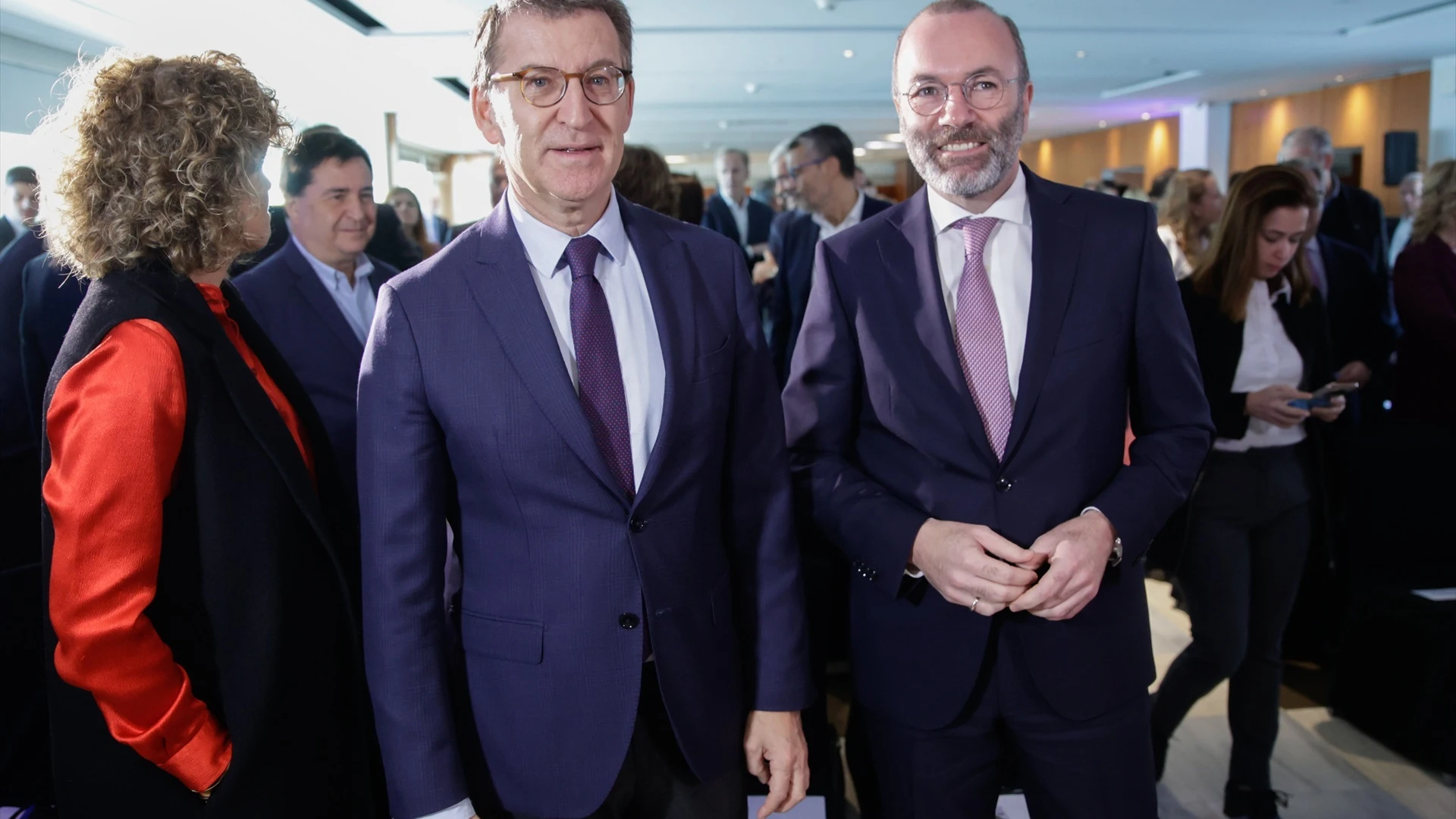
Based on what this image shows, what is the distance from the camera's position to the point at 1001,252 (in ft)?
5.35

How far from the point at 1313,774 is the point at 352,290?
3047 millimetres

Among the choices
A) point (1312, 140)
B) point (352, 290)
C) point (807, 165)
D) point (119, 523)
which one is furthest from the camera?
point (1312, 140)

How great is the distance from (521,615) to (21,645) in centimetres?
124

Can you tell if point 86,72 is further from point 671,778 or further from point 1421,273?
point 1421,273

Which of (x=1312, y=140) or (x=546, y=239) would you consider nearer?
(x=546, y=239)

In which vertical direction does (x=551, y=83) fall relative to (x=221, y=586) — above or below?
above

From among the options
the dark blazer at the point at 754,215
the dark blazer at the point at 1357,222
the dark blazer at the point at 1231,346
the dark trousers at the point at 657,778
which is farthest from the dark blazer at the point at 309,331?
the dark blazer at the point at 1357,222

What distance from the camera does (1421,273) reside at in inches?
132

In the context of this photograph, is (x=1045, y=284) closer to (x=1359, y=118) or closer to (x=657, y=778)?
(x=657, y=778)

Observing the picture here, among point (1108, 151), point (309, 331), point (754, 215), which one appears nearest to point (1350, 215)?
point (754, 215)

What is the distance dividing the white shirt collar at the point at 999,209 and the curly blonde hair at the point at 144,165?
1.04 m

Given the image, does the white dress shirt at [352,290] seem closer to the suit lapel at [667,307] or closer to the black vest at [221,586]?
the black vest at [221,586]

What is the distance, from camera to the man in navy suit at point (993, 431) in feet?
4.99

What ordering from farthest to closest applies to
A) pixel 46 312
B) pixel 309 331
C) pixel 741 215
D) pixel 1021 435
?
1. pixel 741 215
2. pixel 46 312
3. pixel 309 331
4. pixel 1021 435
